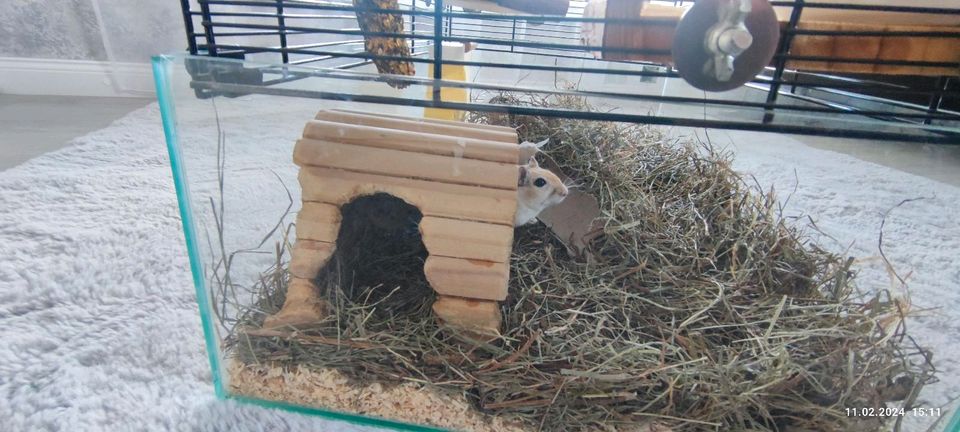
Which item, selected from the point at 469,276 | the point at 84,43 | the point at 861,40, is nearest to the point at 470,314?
the point at 469,276

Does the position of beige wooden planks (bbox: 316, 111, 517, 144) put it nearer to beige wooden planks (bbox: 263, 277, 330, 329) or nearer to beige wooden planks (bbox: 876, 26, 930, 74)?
beige wooden planks (bbox: 263, 277, 330, 329)

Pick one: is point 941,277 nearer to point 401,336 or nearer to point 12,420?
point 401,336

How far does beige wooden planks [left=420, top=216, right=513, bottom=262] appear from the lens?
0.38 meters

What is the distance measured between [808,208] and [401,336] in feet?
1.57

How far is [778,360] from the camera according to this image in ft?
1.34

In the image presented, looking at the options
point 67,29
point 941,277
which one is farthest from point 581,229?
point 67,29

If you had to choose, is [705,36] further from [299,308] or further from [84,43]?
[84,43]

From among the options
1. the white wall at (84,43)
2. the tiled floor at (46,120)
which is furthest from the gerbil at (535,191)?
the white wall at (84,43)

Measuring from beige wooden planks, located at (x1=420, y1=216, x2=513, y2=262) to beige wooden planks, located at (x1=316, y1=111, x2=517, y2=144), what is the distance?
0.07 metres

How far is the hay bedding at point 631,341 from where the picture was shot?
0.40 m

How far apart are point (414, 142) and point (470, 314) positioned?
5.9 inches

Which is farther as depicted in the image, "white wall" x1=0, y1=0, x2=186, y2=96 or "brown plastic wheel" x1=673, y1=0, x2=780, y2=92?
"white wall" x1=0, y1=0, x2=186, y2=96

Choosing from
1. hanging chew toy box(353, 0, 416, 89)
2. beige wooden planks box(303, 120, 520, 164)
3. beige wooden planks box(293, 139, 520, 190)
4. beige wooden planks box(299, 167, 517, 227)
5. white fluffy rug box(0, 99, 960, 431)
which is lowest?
white fluffy rug box(0, 99, 960, 431)

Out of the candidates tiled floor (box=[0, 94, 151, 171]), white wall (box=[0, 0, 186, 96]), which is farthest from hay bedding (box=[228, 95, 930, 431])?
white wall (box=[0, 0, 186, 96])
